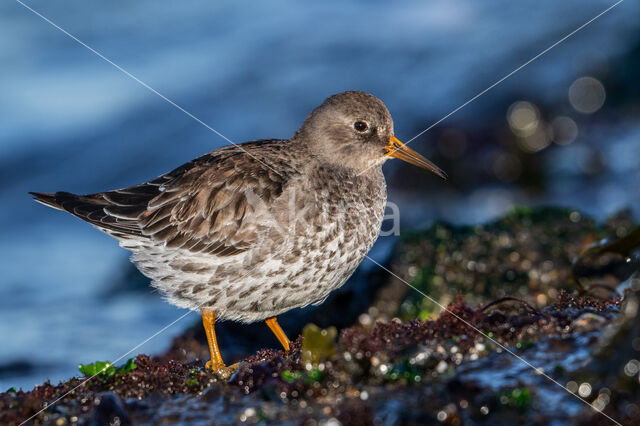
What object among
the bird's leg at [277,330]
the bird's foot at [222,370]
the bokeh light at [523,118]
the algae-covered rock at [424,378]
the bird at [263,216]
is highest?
the bokeh light at [523,118]

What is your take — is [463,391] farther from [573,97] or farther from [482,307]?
[573,97]

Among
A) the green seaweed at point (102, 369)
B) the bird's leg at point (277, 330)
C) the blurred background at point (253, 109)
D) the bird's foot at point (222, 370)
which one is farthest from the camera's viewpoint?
the blurred background at point (253, 109)

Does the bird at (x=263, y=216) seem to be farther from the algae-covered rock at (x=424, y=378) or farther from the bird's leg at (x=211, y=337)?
the algae-covered rock at (x=424, y=378)

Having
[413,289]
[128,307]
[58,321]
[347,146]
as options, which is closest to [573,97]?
[413,289]

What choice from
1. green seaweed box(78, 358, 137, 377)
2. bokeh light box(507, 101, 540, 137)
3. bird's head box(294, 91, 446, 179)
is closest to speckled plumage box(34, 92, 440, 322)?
bird's head box(294, 91, 446, 179)

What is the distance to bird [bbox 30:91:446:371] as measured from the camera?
17.4 ft

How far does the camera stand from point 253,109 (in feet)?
49.5

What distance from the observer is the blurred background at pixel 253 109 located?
408 inches

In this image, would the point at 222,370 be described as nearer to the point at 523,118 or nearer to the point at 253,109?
the point at 523,118

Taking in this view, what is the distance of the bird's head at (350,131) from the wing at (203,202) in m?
0.41

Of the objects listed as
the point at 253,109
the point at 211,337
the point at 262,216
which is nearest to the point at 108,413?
the point at 211,337

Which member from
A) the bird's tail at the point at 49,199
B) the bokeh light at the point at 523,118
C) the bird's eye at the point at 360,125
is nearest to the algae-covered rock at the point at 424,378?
the bird's eye at the point at 360,125

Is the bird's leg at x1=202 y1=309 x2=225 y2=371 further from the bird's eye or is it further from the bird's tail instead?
the bird's eye

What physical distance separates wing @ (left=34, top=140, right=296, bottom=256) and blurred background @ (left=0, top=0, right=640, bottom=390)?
2.36 metres
